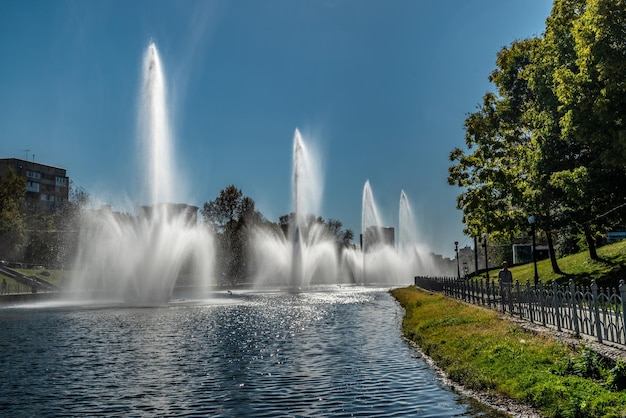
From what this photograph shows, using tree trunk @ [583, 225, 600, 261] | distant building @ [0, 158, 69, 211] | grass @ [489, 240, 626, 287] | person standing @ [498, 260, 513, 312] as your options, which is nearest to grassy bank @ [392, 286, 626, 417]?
person standing @ [498, 260, 513, 312]

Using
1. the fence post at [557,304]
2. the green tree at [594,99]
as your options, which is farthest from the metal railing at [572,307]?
the green tree at [594,99]

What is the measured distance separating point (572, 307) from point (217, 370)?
10.4m

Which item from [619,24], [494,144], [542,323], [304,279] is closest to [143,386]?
[542,323]

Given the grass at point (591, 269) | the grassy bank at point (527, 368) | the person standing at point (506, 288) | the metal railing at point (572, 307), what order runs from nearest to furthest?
the grassy bank at point (527, 368) < the metal railing at point (572, 307) < the person standing at point (506, 288) < the grass at point (591, 269)

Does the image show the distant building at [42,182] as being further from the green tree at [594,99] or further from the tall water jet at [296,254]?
the green tree at [594,99]

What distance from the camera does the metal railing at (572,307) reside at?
1333 cm

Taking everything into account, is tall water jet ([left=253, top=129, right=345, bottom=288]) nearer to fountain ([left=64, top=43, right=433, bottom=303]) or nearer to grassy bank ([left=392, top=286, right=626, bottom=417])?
fountain ([left=64, top=43, right=433, bottom=303])

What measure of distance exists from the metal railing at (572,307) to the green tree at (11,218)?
60.8 meters

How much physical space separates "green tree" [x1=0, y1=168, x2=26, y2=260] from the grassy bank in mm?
62506

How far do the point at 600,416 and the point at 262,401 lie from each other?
6.64 meters

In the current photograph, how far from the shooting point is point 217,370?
15508 millimetres

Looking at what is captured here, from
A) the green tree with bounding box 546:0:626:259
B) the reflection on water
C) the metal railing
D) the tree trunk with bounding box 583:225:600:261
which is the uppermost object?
the green tree with bounding box 546:0:626:259

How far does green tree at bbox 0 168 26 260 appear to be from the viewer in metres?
67.5

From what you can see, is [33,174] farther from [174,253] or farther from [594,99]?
[594,99]
